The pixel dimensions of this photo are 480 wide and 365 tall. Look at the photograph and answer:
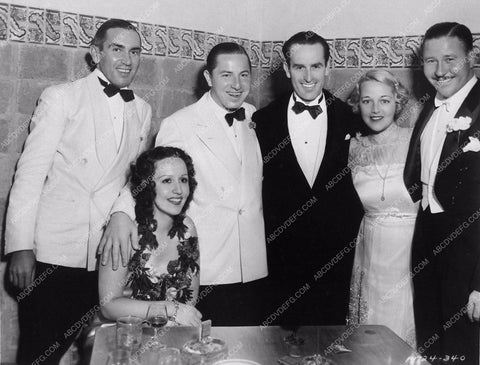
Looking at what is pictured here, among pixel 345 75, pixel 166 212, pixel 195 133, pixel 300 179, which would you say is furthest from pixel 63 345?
pixel 345 75

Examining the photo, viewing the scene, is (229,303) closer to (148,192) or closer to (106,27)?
(148,192)

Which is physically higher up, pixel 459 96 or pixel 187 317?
pixel 459 96

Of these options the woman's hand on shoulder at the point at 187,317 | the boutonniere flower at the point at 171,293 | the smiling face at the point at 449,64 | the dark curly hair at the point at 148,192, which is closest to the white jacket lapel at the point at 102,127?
the dark curly hair at the point at 148,192

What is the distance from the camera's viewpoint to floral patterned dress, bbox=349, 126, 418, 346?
9.32 feet

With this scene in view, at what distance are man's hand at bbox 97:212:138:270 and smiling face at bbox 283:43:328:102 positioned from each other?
4.03 ft

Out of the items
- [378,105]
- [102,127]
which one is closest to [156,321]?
[102,127]

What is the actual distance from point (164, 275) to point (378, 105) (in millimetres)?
Result: 1466

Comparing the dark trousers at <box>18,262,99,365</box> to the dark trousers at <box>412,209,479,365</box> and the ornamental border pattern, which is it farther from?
the dark trousers at <box>412,209,479,365</box>

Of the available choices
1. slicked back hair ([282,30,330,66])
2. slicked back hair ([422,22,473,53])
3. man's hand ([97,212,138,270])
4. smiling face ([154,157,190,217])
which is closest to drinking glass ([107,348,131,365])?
man's hand ([97,212,138,270])

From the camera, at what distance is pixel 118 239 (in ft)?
7.51

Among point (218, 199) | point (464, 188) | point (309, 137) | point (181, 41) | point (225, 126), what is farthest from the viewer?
point (181, 41)

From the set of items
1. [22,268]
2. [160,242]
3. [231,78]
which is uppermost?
[231,78]

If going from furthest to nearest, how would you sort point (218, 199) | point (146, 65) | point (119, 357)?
point (146, 65) < point (218, 199) < point (119, 357)

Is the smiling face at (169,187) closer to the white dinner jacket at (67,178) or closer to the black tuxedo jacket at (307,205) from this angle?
the white dinner jacket at (67,178)
